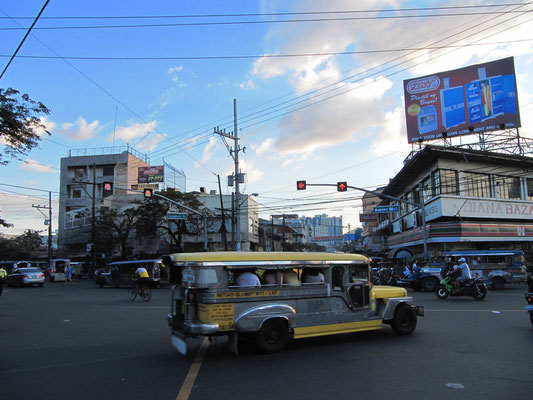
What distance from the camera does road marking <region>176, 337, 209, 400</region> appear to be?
516 cm

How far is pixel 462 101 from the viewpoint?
32.3 metres

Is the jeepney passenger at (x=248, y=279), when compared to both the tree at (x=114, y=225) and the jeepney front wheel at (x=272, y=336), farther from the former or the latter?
the tree at (x=114, y=225)

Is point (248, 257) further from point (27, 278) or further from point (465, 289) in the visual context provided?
point (27, 278)

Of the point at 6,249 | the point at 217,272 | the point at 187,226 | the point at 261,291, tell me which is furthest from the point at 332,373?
the point at 6,249

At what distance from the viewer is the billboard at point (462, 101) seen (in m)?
31.1

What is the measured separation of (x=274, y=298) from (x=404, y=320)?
329 centimetres

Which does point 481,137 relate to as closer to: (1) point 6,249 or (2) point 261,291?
(2) point 261,291

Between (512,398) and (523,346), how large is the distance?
3.35 m

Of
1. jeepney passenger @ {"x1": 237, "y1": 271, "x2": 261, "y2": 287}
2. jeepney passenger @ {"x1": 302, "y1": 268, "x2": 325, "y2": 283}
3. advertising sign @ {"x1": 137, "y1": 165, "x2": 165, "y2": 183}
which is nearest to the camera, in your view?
jeepney passenger @ {"x1": 237, "y1": 271, "x2": 261, "y2": 287}

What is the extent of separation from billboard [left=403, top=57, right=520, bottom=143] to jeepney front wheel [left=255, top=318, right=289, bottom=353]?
99.3ft

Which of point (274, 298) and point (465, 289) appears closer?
point (274, 298)

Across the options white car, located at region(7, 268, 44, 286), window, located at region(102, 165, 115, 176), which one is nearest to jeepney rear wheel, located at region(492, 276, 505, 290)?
white car, located at region(7, 268, 44, 286)

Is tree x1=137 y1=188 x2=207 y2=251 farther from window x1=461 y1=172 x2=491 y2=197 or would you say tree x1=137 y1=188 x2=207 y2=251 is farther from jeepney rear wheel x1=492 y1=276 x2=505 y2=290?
jeepney rear wheel x1=492 y1=276 x2=505 y2=290

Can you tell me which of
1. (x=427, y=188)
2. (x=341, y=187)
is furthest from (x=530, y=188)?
(x=341, y=187)
